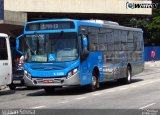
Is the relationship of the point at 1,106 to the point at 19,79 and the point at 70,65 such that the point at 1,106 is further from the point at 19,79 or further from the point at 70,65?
the point at 19,79

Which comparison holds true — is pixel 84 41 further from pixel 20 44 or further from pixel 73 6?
pixel 73 6

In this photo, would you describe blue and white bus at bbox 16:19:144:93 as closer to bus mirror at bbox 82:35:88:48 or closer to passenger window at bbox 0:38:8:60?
bus mirror at bbox 82:35:88:48

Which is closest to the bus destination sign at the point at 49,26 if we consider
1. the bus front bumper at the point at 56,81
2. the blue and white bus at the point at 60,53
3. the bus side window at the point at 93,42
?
the blue and white bus at the point at 60,53

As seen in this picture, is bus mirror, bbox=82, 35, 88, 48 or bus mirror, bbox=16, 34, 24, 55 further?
bus mirror, bbox=16, 34, 24, 55

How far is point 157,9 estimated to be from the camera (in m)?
77.1

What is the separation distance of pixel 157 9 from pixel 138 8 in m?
27.3

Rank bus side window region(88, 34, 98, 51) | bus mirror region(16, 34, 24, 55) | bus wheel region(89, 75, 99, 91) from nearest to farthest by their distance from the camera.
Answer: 1. bus mirror region(16, 34, 24, 55)
2. bus side window region(88, 34, 98, 51)
3. bus wheel region(89, 75, 99, 91)

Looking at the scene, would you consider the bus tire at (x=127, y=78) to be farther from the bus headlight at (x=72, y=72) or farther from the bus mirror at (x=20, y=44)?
the bus mirror at (x=20, y=44)

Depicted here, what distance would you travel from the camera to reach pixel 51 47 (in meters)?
19.4

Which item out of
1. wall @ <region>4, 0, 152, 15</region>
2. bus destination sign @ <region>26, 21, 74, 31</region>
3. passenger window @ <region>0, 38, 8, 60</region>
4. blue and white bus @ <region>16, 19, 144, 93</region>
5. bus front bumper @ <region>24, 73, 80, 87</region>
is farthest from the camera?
wall @ <region>4, 0, 152, 15</region>

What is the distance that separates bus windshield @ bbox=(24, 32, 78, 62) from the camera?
63.3ft

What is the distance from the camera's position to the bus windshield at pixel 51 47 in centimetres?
1928

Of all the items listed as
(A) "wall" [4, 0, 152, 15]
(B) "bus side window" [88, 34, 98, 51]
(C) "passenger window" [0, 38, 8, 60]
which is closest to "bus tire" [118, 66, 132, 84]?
(B) "bus side window" [88, 34, 98, 51]

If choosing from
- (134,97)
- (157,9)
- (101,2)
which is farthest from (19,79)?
(157,9)
